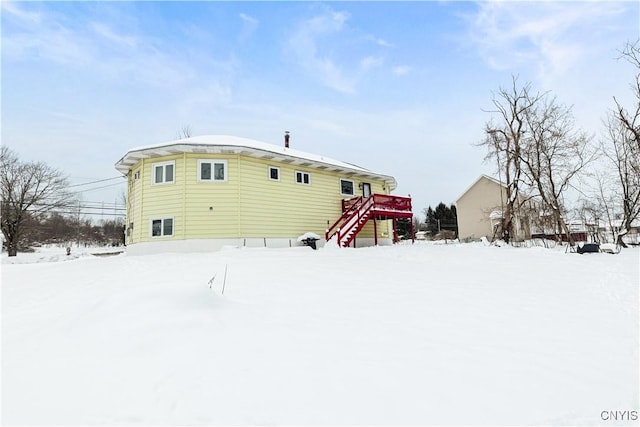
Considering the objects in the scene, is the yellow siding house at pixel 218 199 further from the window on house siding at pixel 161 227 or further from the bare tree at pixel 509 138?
the bare tree at pixel 509 138

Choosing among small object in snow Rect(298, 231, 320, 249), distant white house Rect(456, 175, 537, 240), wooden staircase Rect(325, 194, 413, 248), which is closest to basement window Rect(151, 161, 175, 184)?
small object in snow Rect(298, 231, 320, 249)

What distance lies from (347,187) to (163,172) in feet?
29.2

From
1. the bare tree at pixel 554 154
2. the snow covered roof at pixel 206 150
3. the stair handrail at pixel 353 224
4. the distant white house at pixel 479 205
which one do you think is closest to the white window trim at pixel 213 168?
the snow covered roof at pixel 206 150

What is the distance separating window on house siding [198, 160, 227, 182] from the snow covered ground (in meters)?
7.26

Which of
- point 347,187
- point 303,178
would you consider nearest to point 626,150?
point 347,187

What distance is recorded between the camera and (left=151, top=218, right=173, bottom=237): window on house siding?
13.3 metres

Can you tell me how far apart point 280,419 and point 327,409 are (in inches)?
16.1

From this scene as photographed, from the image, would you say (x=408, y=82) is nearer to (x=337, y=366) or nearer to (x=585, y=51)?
(x=585, y=51)

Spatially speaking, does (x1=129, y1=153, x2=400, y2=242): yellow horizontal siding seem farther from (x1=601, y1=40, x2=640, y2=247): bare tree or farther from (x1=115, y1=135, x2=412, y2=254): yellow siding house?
(x1=601, y1=40, x2=640, y2=247): bare tree

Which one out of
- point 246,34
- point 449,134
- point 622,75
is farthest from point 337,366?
point 449,134

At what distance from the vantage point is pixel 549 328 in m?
4.76

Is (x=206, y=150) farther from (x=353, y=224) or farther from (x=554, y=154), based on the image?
(x=554, y=154)

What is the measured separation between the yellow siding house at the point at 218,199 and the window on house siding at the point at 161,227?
0.13 ft

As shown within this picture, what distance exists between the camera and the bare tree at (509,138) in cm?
1822
